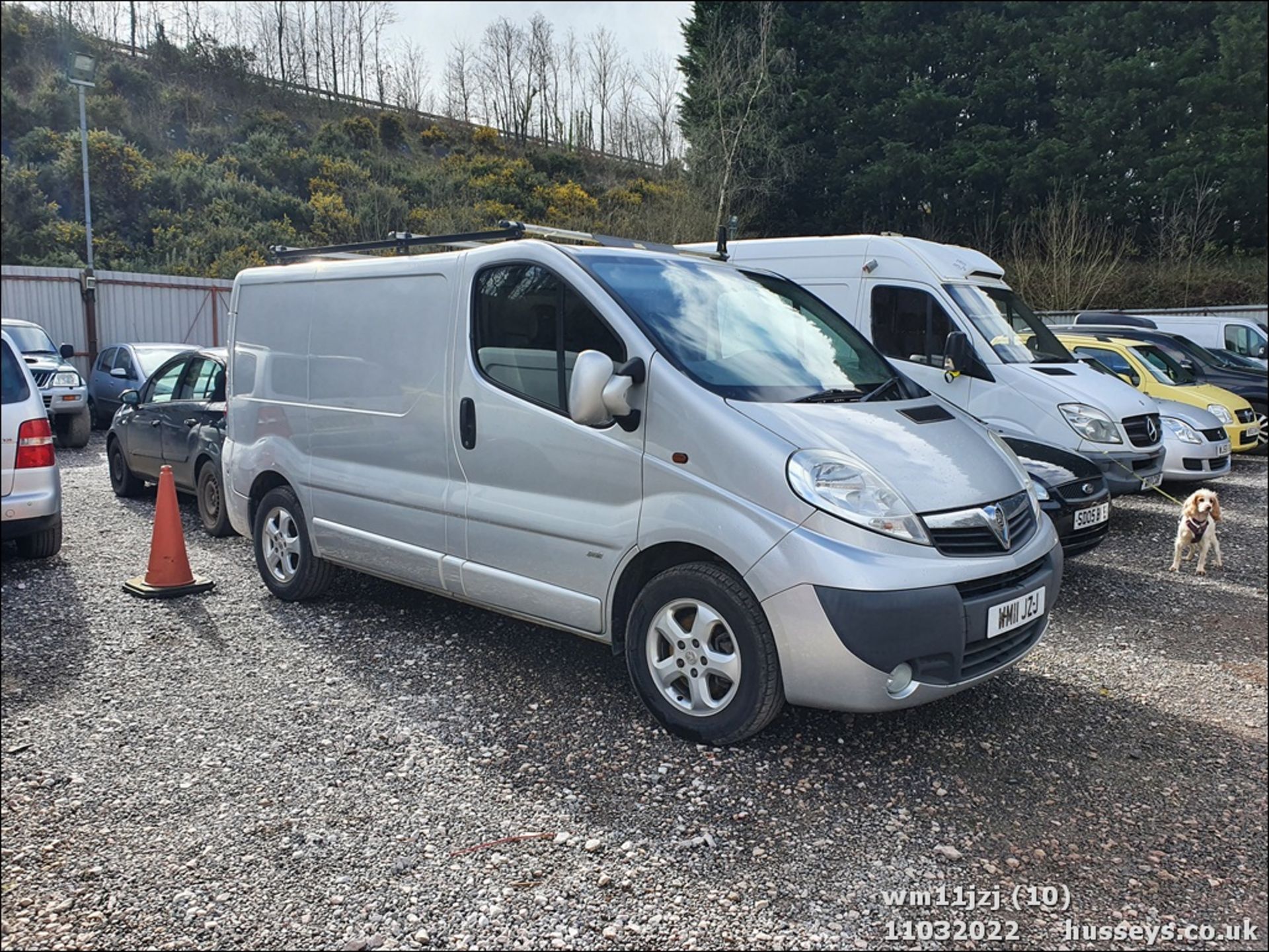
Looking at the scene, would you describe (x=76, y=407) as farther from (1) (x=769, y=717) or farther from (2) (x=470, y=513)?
(1) (x=769, y=717)

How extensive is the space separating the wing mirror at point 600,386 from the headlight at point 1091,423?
17.4 ft

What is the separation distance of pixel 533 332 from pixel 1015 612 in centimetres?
233

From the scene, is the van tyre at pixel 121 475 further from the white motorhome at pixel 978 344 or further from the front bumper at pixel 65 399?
the white motorhome at pixel 978 344

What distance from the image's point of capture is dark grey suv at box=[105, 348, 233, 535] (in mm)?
7707

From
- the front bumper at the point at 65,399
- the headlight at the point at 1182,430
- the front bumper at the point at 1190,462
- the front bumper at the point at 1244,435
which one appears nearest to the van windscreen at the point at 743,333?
the front bumper at the point at 1190,462

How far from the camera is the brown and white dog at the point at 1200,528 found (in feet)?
22.3

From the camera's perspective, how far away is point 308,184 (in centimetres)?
3048

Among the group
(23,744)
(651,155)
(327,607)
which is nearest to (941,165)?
(651,155)

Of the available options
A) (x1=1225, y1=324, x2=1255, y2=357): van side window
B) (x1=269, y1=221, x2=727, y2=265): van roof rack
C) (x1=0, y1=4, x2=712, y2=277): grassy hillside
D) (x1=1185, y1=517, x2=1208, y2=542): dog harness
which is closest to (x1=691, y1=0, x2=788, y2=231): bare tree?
(x1=0, y1=4, x2=712, y2=277): grassy hillside

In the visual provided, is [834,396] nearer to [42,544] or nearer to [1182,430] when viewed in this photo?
[42,544]

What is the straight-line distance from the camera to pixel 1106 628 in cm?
557

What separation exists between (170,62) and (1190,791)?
14.2 feet

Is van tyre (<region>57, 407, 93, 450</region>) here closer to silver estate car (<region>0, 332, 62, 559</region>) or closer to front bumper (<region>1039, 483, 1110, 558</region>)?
silver estate car (<region>0, 332, 62, 559</region>)

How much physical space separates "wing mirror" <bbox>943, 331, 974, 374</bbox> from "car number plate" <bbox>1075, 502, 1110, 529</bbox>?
201cm
